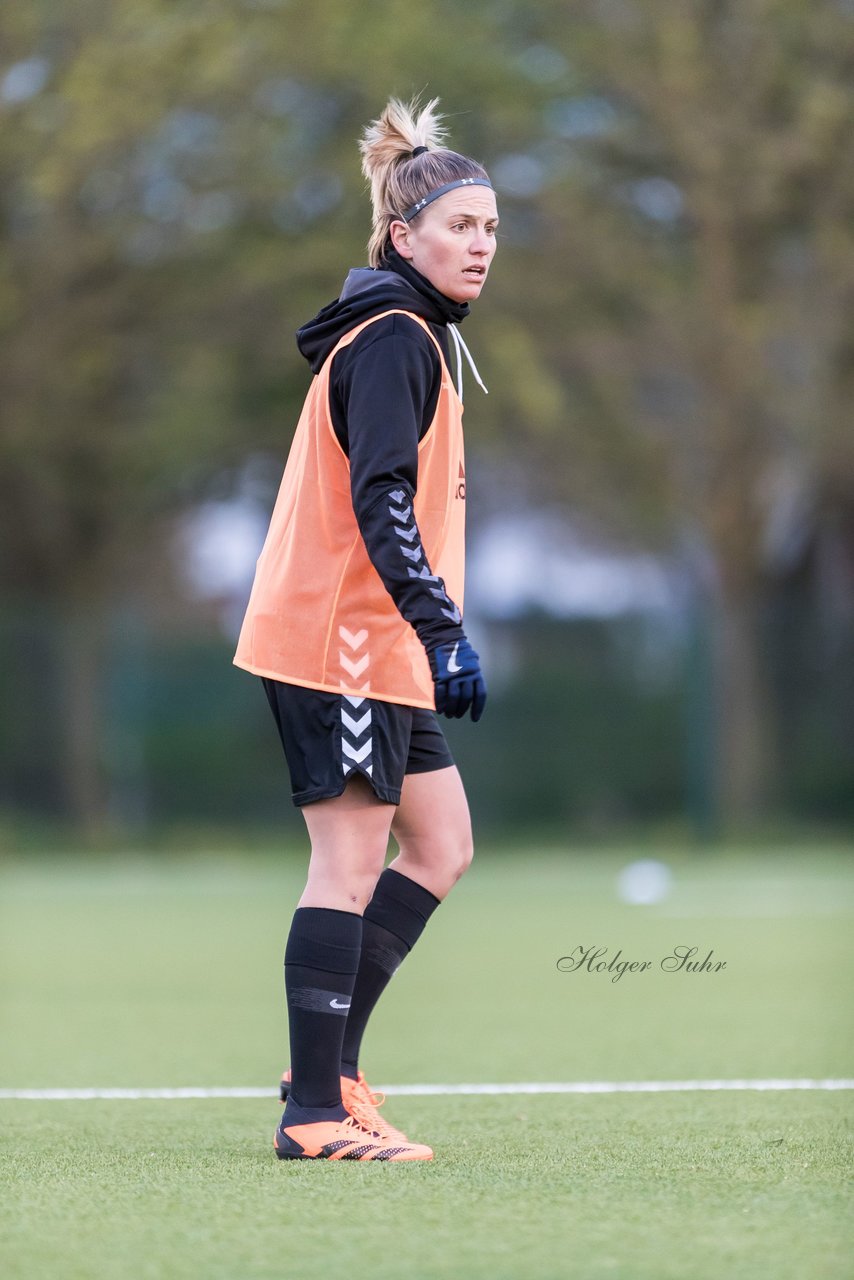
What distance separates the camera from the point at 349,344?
165 inches

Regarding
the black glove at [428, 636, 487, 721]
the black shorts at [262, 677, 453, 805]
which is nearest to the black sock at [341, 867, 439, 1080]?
the black shorts at [262, 677, 453, 805]

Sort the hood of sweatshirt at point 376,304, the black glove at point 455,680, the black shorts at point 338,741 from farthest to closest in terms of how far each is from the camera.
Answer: the hood of sweatshirt at point 376,304, the black shorts at point 338,741, the black glove at point 455,680

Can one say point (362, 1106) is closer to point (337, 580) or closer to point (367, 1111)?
point (367, 1111)

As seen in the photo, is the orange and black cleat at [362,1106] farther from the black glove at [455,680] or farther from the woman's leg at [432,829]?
the black glove at [455,680]

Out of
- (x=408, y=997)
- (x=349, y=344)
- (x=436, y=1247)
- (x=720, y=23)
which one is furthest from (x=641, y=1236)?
(x=720, y=23)

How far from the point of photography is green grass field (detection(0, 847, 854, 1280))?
3109 mm

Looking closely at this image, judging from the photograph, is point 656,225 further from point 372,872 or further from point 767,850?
point 372,872

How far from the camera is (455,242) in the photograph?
4.27m

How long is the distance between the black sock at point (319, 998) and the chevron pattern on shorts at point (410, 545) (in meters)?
0.70

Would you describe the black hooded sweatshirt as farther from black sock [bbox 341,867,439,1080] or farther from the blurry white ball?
the blurry white ball

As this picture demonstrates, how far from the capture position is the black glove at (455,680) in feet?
12.7

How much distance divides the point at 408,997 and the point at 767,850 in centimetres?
994

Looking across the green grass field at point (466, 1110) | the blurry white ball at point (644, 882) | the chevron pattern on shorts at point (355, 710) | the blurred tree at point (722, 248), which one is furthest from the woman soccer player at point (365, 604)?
the blurred tree at point (722, 248)

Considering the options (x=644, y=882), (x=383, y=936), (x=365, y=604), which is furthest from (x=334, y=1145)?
(x=644, y=882)
